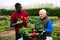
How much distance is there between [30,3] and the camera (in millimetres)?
24438

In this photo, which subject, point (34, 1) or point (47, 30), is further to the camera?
point (34, 1)

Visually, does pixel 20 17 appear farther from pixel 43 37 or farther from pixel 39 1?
pixel 39 1

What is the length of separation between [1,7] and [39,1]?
9.38ft

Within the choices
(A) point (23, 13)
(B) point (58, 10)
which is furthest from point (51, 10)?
(A) point (23, 13)

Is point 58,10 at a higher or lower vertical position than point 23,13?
lower

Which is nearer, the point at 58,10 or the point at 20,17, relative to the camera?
the point at 20,17

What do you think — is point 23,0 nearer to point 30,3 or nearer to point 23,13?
point 30,3

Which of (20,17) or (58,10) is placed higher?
(20,17)

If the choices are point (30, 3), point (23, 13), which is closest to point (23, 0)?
point (30, 3)

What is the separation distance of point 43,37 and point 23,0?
17.5 m

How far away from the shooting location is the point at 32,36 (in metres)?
6.90

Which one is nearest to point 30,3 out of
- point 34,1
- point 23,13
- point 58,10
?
point 34,1

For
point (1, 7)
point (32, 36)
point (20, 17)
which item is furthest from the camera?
point (1, 7)

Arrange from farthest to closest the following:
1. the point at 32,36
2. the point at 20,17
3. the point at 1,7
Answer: the point at 1,7, the point at 20,17, the point at 32,36
